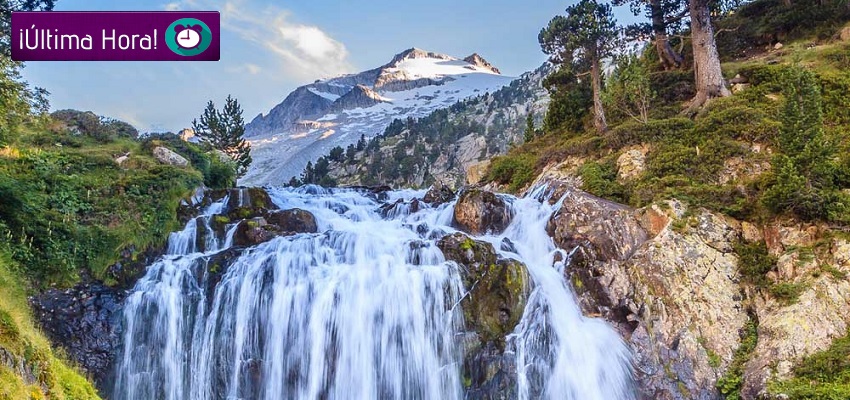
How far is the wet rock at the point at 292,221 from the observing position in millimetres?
14852

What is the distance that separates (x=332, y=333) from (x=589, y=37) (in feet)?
54.0

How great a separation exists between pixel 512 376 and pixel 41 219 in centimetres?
1273

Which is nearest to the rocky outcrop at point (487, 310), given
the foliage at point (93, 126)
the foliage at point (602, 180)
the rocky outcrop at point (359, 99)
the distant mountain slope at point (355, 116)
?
the foliage at point (602, 180)

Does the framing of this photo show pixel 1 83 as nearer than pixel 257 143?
Yes

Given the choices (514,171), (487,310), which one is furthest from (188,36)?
(514,171)

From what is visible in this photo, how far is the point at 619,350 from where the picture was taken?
10.2m

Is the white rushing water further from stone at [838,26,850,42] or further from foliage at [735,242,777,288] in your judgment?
stone at [838,26,850,42]

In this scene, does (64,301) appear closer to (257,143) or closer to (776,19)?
(776,19)

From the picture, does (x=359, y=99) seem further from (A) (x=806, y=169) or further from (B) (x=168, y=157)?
(A) (x=806, y=169)

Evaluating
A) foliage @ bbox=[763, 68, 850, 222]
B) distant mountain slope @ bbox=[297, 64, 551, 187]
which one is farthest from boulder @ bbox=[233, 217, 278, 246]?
distant mountain slope @ bbox=[297, 64, 551, 187]

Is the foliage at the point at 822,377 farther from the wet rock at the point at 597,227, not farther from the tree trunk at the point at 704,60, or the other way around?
the tree trunk at the point at 704,60

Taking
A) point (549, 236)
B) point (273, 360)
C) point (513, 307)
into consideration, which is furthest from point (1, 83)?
point (549, 236)

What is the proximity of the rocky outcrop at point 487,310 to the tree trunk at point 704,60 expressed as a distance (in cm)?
1141

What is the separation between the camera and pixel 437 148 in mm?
70500
